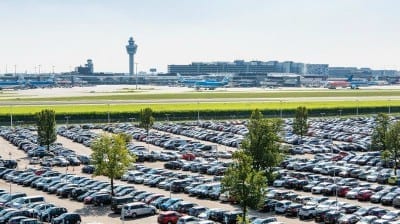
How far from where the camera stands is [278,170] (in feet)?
170

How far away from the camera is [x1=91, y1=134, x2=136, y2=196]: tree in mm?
42156

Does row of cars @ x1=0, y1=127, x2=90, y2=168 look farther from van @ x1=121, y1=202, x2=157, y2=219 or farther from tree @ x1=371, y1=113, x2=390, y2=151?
tree @ x1=371, y1=113, x2=390, y2=151

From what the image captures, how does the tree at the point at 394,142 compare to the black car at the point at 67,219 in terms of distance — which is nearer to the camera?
the black car at the point at 67,219

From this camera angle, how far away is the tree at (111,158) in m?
42.2

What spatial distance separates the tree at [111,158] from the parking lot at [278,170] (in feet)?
8.92

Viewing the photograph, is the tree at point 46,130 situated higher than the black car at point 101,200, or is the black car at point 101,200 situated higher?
the tree at point 46,130

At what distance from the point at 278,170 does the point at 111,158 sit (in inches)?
621

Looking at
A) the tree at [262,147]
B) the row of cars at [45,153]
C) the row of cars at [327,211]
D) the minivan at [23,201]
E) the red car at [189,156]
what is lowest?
the row of cars at [45,153]

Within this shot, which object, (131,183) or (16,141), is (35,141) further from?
(131,183)

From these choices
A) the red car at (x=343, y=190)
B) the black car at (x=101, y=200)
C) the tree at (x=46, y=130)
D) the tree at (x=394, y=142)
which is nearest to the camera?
the black car at (x=101, y=200)

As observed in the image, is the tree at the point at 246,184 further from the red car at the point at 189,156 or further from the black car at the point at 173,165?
the red car at the point at 189,156

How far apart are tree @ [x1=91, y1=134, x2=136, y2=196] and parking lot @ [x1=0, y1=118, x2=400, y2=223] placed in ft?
8.92

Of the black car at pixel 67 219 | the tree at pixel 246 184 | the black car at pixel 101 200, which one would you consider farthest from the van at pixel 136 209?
the tree at pixel 246 184

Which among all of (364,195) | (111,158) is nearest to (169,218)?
(111,158)
